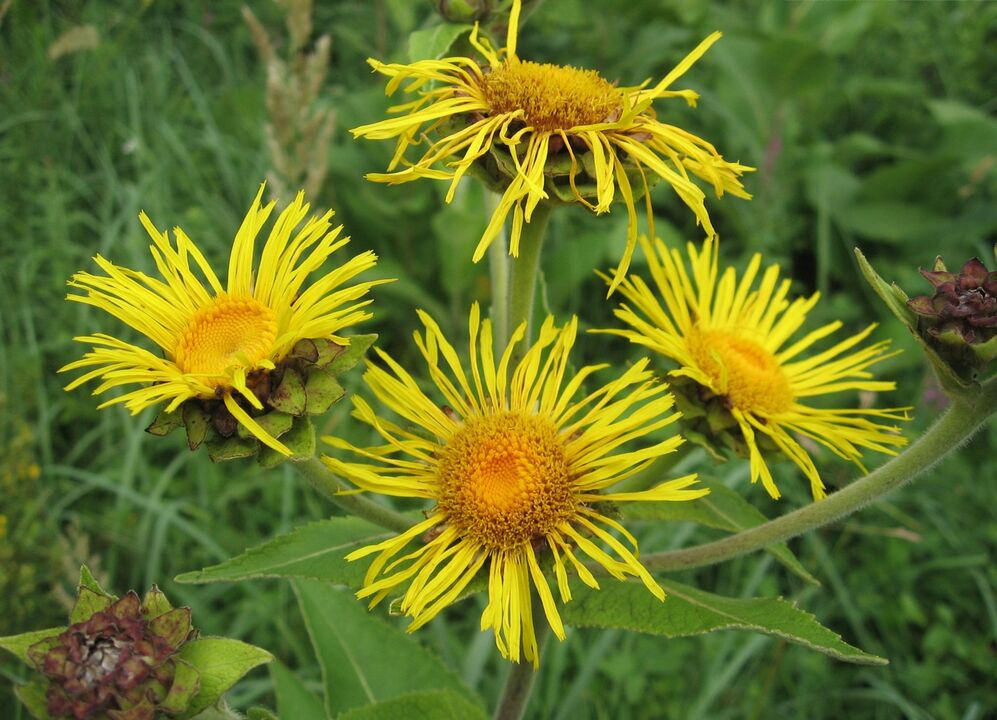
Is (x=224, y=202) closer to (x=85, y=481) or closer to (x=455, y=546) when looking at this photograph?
(x=85, y=481)

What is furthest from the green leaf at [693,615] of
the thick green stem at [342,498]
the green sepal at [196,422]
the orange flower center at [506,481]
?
the green sepal at [196,422]

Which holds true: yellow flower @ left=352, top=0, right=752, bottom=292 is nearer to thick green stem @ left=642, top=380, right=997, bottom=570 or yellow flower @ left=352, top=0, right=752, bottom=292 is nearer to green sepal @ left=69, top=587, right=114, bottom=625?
thick green stem @ left=642, top=380, right=997, bottom=570

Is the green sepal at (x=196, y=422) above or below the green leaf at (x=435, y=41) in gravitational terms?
below

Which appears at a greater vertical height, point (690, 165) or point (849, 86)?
point (849, 86)

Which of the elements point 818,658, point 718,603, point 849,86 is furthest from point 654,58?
point 718,603

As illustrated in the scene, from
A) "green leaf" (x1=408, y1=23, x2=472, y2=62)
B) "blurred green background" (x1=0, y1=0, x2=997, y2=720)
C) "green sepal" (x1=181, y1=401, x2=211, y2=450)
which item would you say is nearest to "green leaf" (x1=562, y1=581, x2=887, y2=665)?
"green sepal" (x1=181, y1=401, x2=211, y2=450)

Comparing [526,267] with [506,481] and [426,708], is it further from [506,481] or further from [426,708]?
[426,708]

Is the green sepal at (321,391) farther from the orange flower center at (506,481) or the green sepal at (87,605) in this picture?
the green sepal at (87,605)

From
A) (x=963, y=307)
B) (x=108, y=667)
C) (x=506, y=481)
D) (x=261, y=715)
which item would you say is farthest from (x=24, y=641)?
(x=963, y=307)
